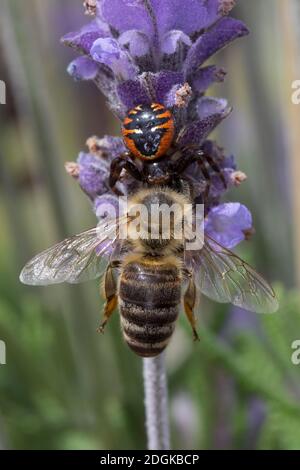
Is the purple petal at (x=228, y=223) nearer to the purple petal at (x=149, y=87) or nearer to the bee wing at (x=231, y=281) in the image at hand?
the bee wing at (x=231, y=281)

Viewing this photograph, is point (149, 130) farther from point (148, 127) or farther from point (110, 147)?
point (110, 147)

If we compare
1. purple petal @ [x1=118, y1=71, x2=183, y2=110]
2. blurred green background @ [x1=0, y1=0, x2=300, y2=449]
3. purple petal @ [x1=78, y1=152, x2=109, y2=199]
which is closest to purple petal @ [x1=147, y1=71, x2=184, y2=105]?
purple petal @ [x1=118, y1=71, x2=183, y2=110]

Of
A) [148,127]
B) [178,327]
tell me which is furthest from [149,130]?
[178,327]

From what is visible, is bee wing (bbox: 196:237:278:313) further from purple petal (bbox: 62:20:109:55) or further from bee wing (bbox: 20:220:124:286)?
purple petal (bbox: 62:20:109:55)

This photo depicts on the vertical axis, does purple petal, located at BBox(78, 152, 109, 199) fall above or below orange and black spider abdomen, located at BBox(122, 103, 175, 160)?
below

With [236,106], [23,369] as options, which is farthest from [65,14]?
[23,369]
